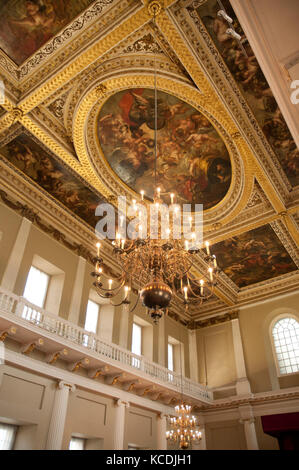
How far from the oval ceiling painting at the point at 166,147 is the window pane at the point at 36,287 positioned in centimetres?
383

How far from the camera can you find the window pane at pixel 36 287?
10.2 meters

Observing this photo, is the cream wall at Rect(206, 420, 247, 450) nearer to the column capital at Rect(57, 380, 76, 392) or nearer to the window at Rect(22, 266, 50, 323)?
the column capital at Rect(57, 380, 76, 392)

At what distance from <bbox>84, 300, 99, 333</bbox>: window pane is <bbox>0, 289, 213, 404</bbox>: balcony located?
126 centimetres

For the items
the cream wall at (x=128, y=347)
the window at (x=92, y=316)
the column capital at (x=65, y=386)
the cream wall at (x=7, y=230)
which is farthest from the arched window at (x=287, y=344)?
the cream wall at (x=7, y=230)

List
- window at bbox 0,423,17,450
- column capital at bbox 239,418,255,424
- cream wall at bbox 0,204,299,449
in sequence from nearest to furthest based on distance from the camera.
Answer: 1. window at bbox 0,423,17,450
2. cream wall at bbox 0,204,299,449
3. column capital at bbox 239,418,255,424

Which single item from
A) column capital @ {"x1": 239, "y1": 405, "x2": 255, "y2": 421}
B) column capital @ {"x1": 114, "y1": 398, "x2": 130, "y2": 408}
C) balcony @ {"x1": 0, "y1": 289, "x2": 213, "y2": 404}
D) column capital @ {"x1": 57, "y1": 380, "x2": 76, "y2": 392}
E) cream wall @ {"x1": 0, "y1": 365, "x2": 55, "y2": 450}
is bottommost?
cream wall @ {"x1": 0, "y1": 365, "x2": 55, "y2": 450}

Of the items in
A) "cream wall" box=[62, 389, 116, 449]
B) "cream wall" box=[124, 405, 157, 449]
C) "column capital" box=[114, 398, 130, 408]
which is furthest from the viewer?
"cream wall" box=[124, 405, 157, 449]

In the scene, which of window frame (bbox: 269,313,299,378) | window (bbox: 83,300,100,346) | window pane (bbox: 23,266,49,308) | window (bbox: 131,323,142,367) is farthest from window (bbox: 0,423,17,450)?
window frame (bbox: 269,313,299,378)

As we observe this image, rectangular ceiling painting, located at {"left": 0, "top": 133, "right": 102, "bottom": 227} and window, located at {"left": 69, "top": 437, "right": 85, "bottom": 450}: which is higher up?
rectangular ceiling painting, located at {"left": 0, "top": 133, "right": 102, "bottom": 227}

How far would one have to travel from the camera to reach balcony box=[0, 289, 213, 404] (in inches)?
325

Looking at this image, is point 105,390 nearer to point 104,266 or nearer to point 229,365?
point 104,266

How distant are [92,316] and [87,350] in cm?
254

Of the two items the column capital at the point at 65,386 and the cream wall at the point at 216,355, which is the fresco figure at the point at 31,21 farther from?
the cream wall at the point at 216,355
